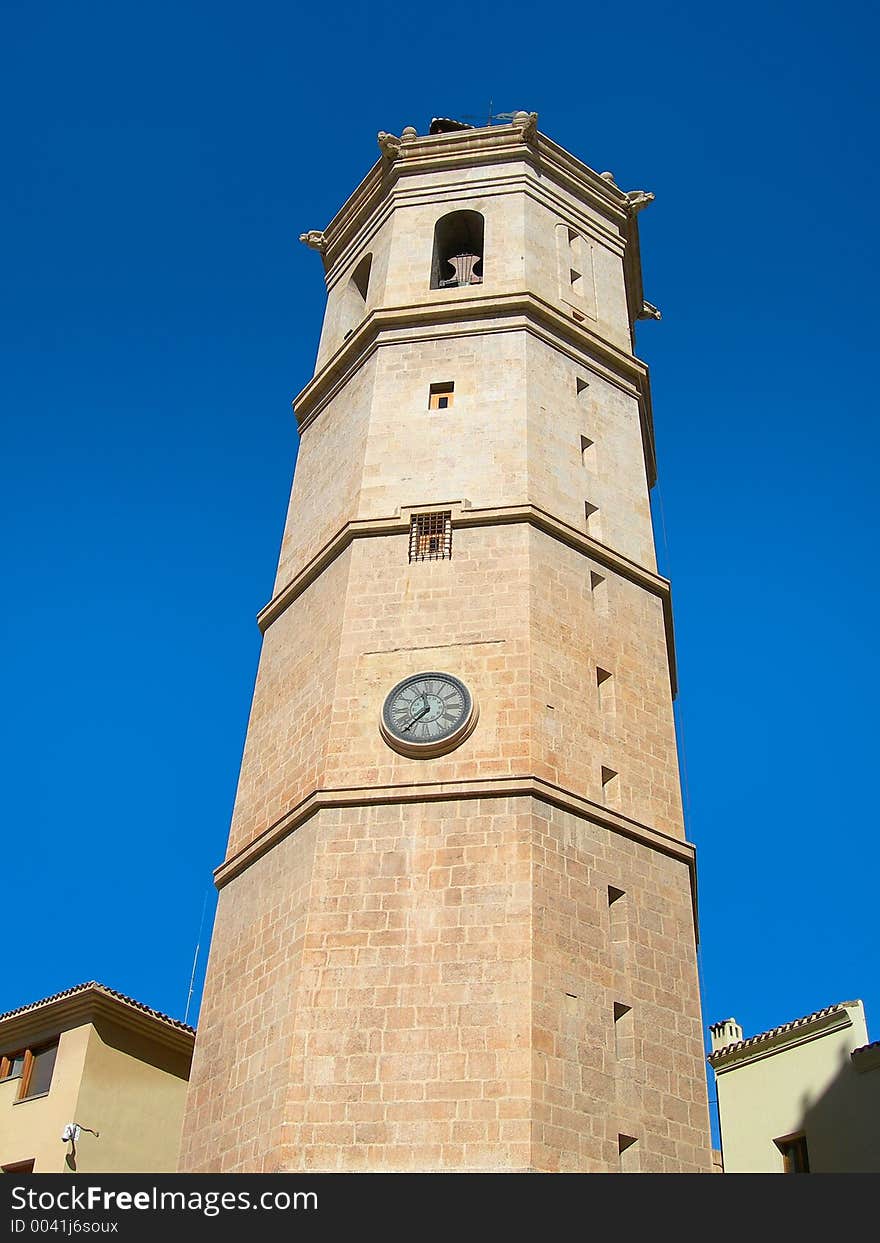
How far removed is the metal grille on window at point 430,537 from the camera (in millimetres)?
19781

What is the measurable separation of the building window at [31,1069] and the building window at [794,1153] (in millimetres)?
11186

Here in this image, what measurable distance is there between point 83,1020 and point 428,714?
8879mm

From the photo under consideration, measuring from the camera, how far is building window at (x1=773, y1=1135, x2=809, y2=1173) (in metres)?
20.8

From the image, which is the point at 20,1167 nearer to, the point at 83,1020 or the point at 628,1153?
the point at 83,1020

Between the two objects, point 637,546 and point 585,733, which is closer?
point 585,733

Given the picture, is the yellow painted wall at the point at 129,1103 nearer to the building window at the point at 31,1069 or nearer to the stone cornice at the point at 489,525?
the building window at the point at 31,1069

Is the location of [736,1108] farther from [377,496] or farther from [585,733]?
[377,496]

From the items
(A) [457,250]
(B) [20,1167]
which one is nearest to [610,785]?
(B) [20,1167]

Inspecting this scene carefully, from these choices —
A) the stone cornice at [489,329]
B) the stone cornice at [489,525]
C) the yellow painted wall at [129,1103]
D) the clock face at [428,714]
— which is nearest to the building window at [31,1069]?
the yellow painted wall at [129,1103]

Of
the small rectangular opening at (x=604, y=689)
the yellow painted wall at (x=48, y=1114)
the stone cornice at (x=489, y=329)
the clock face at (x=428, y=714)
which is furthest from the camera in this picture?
the stone cornice at (x=489, y=329)

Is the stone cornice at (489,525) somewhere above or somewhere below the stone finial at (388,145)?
below
